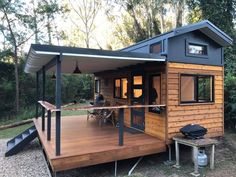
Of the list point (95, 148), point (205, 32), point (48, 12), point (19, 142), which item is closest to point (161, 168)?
point (95, 148)

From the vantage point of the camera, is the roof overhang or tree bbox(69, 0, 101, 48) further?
tree bbox(69, 0, 101, 48)

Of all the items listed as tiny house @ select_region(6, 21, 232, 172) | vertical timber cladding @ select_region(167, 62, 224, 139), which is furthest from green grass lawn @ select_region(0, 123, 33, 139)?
vertical timber cladding @ select_region(167, 62, 224, 139)

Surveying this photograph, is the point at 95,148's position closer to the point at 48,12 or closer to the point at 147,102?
the point at 147,102

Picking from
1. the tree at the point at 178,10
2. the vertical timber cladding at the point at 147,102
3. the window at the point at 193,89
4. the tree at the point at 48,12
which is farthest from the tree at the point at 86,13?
the window at the point at 193,89

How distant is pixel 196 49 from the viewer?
19.3 ft

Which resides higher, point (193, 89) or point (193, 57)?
point (193, 57)

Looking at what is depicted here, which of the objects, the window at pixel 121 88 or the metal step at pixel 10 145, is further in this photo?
the window at pixel 121 88

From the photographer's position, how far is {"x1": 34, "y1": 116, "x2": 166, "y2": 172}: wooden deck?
414 centimetres

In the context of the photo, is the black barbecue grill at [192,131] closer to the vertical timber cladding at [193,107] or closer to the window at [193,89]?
the vertical timber cladding at [193,107]

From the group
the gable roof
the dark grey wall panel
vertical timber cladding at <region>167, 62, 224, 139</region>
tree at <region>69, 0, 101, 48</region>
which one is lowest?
vertical timber cladding at <region>167, 62, 224, 139</region>

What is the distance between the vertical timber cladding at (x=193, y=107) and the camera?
5320 millimetres

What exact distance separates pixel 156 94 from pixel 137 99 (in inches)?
39.2

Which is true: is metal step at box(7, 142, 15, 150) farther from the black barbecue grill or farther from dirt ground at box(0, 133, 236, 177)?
the black barbecue grill

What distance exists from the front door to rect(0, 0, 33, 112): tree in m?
8.16
